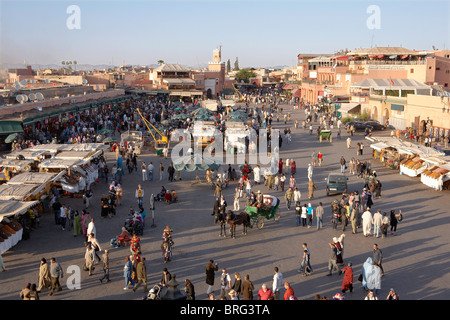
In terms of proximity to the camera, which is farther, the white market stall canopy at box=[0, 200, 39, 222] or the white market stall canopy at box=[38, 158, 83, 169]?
the white market stall canopy at box=[38, 158, 83, 169]

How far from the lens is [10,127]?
26203 millimetres

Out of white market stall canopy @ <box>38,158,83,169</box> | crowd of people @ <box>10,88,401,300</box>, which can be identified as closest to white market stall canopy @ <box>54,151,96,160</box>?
white market stall canopy @ <box>38,158,83,169</box>

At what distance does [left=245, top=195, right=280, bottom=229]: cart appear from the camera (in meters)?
15.1

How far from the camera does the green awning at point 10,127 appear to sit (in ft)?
84.9

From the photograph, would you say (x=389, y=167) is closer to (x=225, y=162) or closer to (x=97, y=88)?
(x=225, y=162)

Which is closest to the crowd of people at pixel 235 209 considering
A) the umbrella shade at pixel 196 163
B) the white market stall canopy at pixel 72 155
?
the umbrella shade at pixel 196 163

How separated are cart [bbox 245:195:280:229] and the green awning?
17635 mm

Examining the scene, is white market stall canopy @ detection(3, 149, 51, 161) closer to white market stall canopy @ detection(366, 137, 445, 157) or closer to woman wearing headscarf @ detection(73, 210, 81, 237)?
woman wearing headscarf @ detection(73, 210, 81, 237)

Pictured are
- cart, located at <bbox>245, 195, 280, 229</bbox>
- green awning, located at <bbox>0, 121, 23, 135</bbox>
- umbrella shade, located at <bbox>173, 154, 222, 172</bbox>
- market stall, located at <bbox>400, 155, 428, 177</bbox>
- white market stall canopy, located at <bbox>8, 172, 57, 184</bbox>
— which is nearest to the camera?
cart, located at <bbox>245, 195, 280, 229</bbox>

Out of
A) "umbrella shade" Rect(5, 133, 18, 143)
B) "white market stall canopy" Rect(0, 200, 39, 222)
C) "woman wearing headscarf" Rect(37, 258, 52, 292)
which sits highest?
"umbrella shade" Rect(5, 133, 18, 143)

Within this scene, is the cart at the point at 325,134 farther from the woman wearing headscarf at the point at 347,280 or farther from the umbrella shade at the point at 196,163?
the woman wearing headscarf at the point at 347,280

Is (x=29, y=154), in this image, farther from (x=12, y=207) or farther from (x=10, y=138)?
(x=12, y=207)

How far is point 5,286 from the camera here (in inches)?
427

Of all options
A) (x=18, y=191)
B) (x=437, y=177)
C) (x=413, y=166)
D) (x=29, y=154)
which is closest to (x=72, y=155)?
(x=29, y=154)
